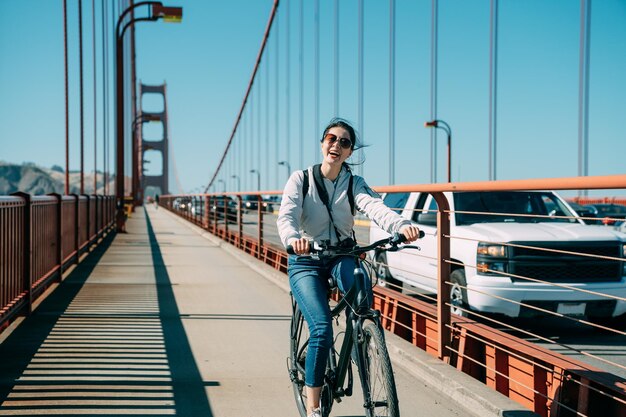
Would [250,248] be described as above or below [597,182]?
below

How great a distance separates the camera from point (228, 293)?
863 cm

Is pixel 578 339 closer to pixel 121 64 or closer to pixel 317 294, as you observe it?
pixel 317 294

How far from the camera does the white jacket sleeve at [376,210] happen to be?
3.35m

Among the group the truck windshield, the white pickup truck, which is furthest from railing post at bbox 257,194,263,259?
the white pickup truck

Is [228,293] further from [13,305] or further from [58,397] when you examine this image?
[58,397]

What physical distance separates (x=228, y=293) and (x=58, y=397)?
15.0ft

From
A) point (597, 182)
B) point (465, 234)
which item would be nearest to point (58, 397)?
point (597, 182)

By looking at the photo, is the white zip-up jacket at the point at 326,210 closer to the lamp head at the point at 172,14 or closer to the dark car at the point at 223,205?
the dark car at the point at 223,205

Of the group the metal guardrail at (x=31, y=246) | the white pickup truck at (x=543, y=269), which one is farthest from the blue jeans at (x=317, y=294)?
the metal guardrail at (x=31, y=246)

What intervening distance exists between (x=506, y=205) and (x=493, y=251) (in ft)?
4.88

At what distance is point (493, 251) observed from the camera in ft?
21.4

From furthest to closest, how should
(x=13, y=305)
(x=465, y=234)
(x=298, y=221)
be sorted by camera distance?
(x=465, y=234) → (x=13, y=305) → (x=298, y=221)

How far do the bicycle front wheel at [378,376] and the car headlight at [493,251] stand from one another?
3605 millimetres

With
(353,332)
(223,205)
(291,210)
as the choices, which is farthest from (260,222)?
(353,332)
